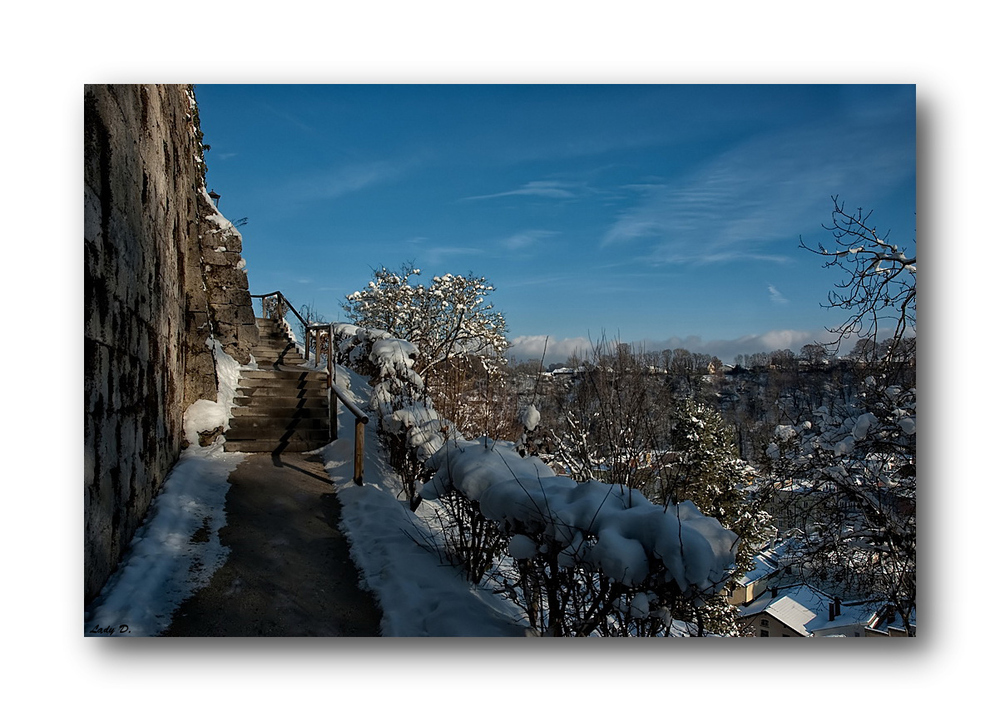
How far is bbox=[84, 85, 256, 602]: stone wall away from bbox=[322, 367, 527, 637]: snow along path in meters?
1.43

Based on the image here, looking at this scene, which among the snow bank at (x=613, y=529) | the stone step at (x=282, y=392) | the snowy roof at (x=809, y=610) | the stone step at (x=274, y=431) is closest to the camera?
the snow bank at (x=613, y=529)

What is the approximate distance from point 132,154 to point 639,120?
9.99ft

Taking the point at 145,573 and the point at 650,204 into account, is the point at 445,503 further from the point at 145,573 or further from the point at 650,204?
the point at 650,204

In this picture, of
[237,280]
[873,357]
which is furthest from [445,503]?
[237,280]

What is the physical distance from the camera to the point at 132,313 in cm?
314

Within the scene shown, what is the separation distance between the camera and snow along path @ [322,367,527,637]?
274cm

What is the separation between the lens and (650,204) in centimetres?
301

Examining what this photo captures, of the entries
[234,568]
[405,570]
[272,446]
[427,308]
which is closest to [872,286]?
[405,570]

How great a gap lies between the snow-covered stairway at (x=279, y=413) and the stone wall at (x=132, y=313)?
2.22 ft

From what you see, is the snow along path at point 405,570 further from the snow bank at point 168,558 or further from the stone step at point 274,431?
the snow bank at point 168,558

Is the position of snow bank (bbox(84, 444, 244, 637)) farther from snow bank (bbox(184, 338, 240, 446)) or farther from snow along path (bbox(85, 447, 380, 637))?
snow bank (bbox(184, 338, 240, 446))

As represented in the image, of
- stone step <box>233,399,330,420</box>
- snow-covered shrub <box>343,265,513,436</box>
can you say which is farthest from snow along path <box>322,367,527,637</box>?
snow-covered shrub <box>343,265,513,436</box>

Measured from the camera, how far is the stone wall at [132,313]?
2.48 meters

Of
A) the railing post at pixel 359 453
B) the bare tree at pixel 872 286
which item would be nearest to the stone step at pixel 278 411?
the railing post at pixel 359 453
